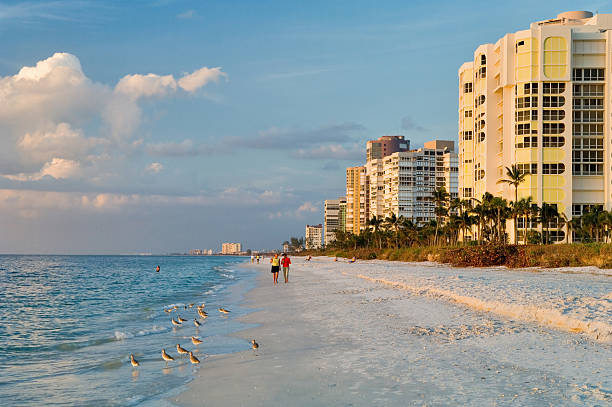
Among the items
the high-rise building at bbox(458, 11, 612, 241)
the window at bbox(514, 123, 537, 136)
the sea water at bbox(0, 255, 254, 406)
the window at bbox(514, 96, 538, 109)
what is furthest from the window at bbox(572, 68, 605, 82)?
the sea water at bbox(0, 255, 254, 406)

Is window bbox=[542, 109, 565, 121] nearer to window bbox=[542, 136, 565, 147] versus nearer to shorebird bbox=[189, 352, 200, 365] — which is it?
window bbox=[542, 136, 565, 147]

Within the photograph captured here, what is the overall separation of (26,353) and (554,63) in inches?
3725

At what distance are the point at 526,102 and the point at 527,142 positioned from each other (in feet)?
23.0

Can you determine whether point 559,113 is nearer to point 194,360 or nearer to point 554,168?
point 554,168

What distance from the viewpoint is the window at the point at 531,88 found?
91500 millimetres

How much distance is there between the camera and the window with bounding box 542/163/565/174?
291 feet

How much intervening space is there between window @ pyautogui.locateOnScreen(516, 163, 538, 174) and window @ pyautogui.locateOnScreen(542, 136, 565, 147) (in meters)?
4.22

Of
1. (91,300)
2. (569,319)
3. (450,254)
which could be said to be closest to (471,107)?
(450,254)

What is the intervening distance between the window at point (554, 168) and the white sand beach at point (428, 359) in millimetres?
77900

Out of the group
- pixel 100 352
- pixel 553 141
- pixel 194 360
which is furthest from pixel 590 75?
pixel 194 360

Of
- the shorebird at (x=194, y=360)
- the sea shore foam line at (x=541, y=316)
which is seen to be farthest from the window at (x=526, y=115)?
the shorebird at (x=194, y=360)

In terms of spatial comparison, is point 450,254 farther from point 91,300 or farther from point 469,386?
point 469,386

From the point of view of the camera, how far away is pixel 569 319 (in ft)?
42.7

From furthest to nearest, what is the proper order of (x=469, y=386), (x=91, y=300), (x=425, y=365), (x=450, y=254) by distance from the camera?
(x=450, y=254) → (x=91, y=300) → (x=425, y=365) → (x=469, y=386)
